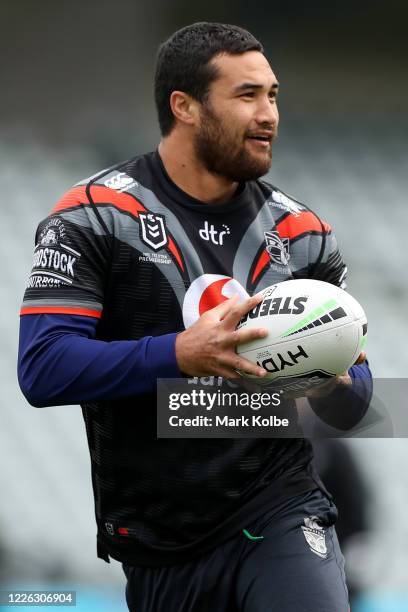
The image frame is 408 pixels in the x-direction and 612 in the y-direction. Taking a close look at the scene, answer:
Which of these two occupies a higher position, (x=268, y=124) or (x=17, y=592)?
(x=268, y=124)

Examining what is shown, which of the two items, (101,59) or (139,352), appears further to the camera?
(101,59)

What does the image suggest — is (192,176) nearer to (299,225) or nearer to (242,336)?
(299,225)

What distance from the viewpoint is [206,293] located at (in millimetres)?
2912

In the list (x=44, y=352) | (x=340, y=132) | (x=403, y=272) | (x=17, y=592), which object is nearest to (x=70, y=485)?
(x=17, y=592)

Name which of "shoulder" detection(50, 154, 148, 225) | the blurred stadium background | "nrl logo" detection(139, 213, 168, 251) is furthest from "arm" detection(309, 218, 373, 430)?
the blurred stadium background

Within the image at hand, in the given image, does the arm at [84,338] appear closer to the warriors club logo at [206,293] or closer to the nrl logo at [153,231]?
the nrl logo at [153,231]

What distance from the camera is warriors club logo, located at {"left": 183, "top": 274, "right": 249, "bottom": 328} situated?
2.89 metres

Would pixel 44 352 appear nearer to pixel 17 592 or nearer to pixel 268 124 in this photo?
A: pixel 268 124

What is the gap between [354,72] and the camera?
6566 mm

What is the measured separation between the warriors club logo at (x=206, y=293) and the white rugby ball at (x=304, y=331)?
255 millimetres

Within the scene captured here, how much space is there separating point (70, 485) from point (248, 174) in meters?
Answer: 2.97

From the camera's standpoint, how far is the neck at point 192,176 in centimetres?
307

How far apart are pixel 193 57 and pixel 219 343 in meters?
0.99

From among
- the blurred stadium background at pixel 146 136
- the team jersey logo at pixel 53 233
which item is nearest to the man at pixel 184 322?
the team jersey logo at pixel 53 233
